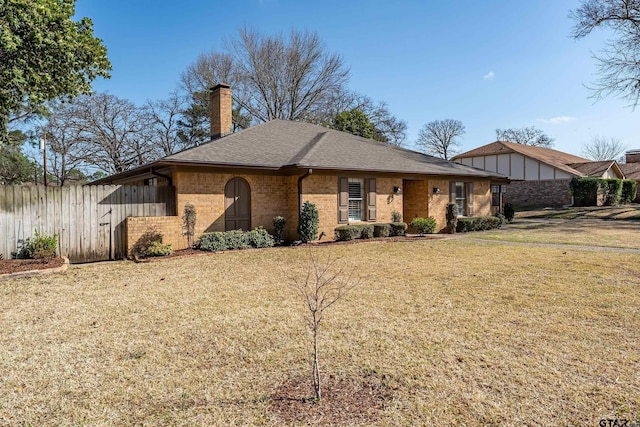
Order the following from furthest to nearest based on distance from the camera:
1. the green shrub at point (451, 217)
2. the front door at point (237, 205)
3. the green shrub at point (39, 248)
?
the green shrub at point (451, 217) < the front door at point (237, 205) < the green shrub at point (39, 248)

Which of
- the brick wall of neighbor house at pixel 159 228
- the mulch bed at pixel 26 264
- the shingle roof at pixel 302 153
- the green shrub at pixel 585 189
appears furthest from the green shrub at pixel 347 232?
the green shrub at pixel 585 189

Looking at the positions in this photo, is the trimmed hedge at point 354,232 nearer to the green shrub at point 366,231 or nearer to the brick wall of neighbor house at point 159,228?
the green shrub at point 366,231

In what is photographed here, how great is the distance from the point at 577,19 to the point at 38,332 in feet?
98.2

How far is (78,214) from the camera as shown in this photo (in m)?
9.88

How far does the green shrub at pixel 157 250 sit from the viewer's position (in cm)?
1042

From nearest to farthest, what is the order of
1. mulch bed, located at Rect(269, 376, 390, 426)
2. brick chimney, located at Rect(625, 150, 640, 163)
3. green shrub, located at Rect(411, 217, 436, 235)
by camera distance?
1. mulch bed, located at Rect(269, 376, 390, 426)
2. green shrub, located at Rect(411, 217, 436, 235)
3. brick chimney, located at Rect(625, 150, 640, 163)

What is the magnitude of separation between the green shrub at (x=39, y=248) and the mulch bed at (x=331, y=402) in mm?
8831

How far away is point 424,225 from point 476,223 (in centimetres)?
331

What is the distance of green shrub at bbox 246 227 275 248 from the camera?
12133 mm

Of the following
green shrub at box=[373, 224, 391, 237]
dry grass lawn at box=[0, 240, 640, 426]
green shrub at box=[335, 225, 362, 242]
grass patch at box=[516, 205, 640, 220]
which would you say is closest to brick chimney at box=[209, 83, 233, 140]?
green shrub at box=[335, 225, 362, 242]

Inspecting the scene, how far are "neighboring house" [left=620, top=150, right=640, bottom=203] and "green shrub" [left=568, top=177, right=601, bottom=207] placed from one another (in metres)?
7.55

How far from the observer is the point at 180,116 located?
32.9 m

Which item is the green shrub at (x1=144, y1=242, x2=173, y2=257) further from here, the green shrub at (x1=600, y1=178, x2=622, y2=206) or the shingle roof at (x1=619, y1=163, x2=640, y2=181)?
the shingle roof at (x1=619, y1=163, x2=640, y2=181)

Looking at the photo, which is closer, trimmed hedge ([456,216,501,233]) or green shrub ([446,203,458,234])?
green shrub ([446,203,458,234])
